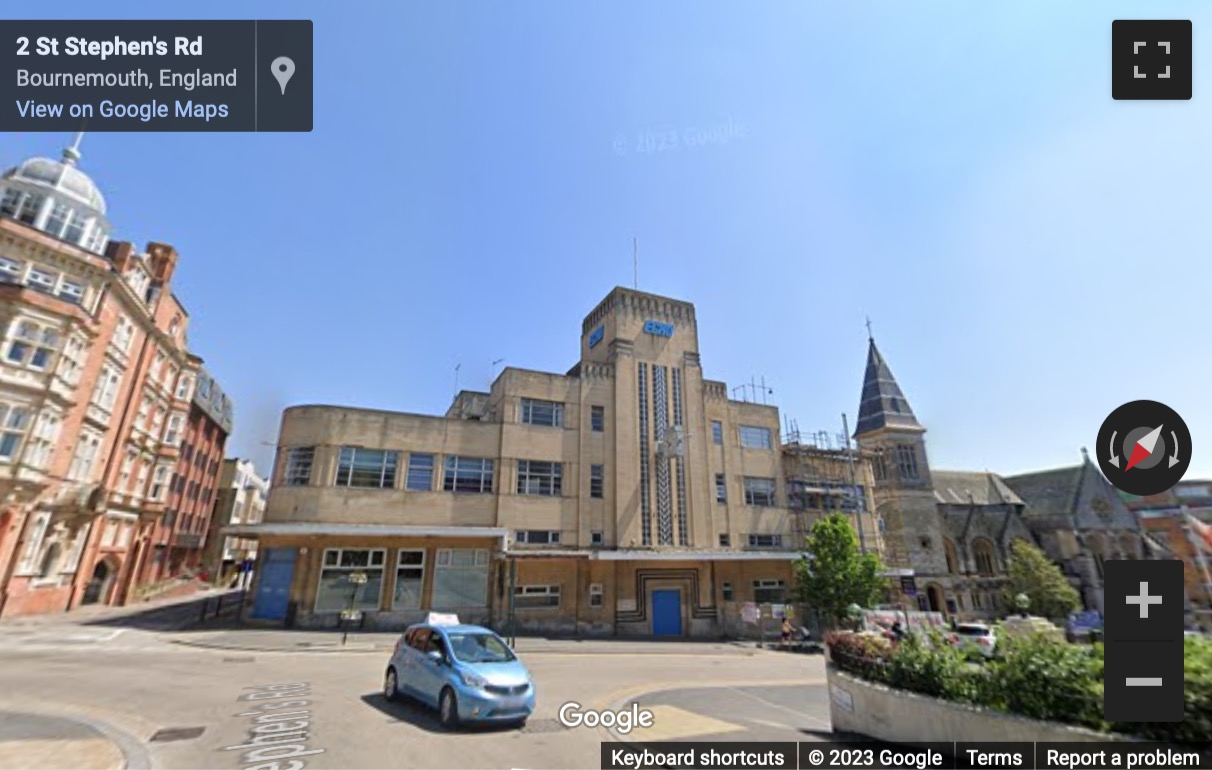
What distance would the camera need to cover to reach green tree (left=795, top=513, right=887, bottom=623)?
29172mm

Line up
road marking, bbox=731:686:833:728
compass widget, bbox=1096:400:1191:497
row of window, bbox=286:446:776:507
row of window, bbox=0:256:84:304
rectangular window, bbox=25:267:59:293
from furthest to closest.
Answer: rectangular window, bbox=25:267:59:293 → row of window, bbox=0:256:84:304 → row of window, bbox=286:446:776:507 → road marking, bbox=731:686:833:728 → compass widget, bbox=1096:400:1191:497

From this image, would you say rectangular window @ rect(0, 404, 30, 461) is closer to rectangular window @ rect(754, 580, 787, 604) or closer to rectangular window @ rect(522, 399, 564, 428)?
rectangular window @ rect(522, 399, 564, 428)

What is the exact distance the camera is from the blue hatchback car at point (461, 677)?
9617 millimetres

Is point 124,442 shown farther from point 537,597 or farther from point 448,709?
point 448,709

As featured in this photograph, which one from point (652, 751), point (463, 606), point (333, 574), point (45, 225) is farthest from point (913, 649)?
point (45, 225)

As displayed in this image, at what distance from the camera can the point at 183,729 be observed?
9.30m

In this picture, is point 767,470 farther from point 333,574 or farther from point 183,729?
point 183,729

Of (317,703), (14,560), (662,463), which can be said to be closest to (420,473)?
(662,463)

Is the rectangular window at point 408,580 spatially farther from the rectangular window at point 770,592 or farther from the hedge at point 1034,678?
the hedge at point 1034,678

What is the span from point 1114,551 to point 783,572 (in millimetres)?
48232

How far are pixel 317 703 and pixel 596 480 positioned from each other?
67.3 feet

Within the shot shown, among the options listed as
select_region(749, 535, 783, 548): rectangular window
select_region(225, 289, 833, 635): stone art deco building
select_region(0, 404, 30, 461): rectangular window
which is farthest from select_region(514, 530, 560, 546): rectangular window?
select_region(0, 404, 30, 461): rectangular window

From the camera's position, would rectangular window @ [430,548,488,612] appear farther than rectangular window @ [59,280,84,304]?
No

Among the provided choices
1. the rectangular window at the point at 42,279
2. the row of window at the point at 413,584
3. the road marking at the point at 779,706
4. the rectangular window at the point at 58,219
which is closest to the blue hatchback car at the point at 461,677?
the road marking at the point at 779,706
